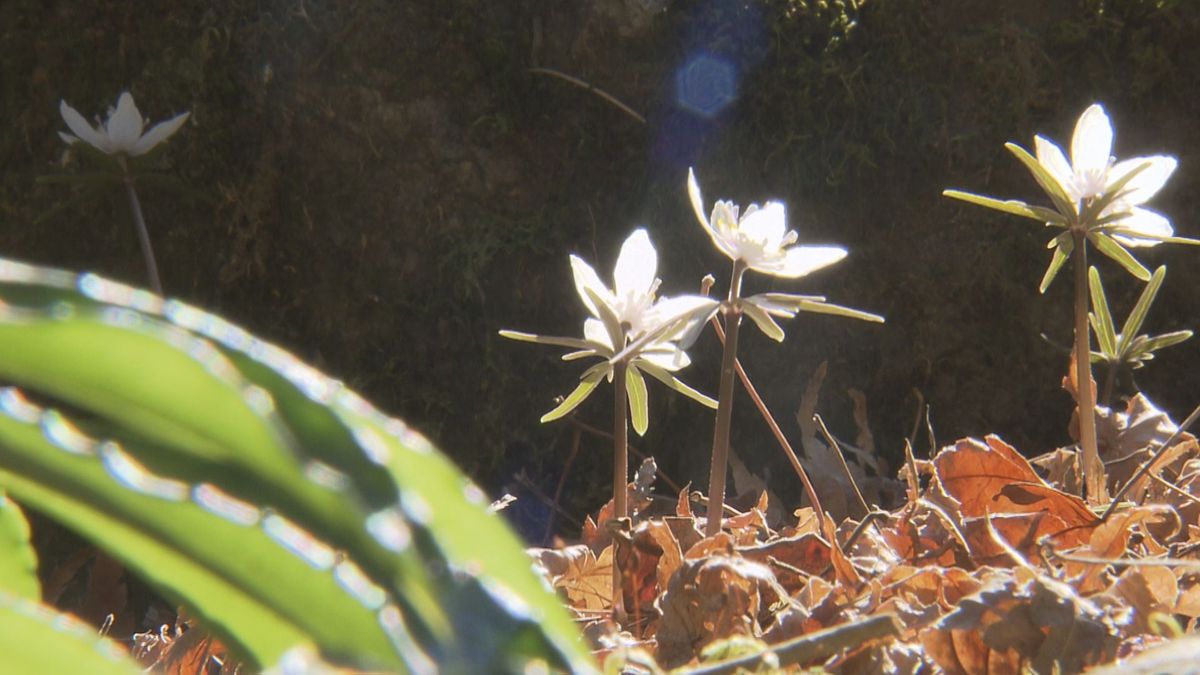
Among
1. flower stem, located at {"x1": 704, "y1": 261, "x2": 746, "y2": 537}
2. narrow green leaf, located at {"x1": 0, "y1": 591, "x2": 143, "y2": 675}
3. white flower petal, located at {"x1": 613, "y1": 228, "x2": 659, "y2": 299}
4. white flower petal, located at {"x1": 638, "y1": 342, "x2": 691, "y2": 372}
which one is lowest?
narrow green leaf, located at {"x1": 0, "y1": 591, "x2": 143, "y2": 675}

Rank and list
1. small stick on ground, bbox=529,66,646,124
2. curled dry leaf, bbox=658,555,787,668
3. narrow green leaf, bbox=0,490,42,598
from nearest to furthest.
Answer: narrow green leaf, bbox=0,490,42,598 < curled dry leaf, bbox=658,555,787,668 < small stick on ground, bbox=529,66,646,124

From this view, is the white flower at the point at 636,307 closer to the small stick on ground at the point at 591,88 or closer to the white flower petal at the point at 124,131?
the small stick on ground at the point at 591,88

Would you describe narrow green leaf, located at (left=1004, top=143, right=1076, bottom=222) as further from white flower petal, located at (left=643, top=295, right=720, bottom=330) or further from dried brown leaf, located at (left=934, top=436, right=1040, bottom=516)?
white flower petal, located at (left=643, top=295, right=720, bottom=330)

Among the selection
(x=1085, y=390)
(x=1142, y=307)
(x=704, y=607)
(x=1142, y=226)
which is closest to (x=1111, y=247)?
(x=1142, y=226)

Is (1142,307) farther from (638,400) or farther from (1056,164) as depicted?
(638,400)

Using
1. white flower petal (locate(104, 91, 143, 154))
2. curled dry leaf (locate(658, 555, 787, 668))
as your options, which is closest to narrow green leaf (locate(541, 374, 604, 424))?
curled dry leaf (locate(658, 555, 787, 668))

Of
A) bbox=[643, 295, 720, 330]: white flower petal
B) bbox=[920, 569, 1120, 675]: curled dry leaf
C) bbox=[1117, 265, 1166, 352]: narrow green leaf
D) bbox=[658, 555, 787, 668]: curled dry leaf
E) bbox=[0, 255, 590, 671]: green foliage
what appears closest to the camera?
bbox=[0, 255, 590, 671]: green foliage
